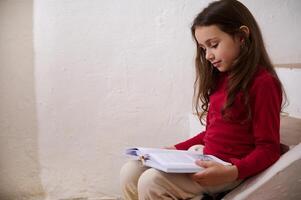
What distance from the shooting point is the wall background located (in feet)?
4.93

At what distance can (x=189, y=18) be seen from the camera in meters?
1.55

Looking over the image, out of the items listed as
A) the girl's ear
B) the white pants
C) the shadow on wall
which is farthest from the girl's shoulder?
the shadow on wall

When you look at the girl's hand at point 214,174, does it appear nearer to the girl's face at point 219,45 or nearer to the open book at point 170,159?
the open book at point 170,159

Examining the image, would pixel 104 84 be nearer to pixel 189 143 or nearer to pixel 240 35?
pixel 189 143

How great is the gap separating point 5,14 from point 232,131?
3.64 feet

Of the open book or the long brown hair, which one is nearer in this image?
the open book

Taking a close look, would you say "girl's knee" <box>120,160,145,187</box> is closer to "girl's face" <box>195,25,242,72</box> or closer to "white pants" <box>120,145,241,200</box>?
"white pants" <box>120,145,241,200</box>

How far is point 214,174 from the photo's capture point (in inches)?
32.2

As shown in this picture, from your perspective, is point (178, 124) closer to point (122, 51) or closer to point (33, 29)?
point (122, 51)

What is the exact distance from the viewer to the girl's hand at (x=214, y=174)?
2.68ft

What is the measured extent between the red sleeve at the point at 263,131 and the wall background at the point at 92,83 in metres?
0.66

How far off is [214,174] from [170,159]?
110 mm

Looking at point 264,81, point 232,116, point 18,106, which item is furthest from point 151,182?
point 18,106

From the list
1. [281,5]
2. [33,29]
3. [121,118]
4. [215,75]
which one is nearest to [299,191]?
[215,75]
